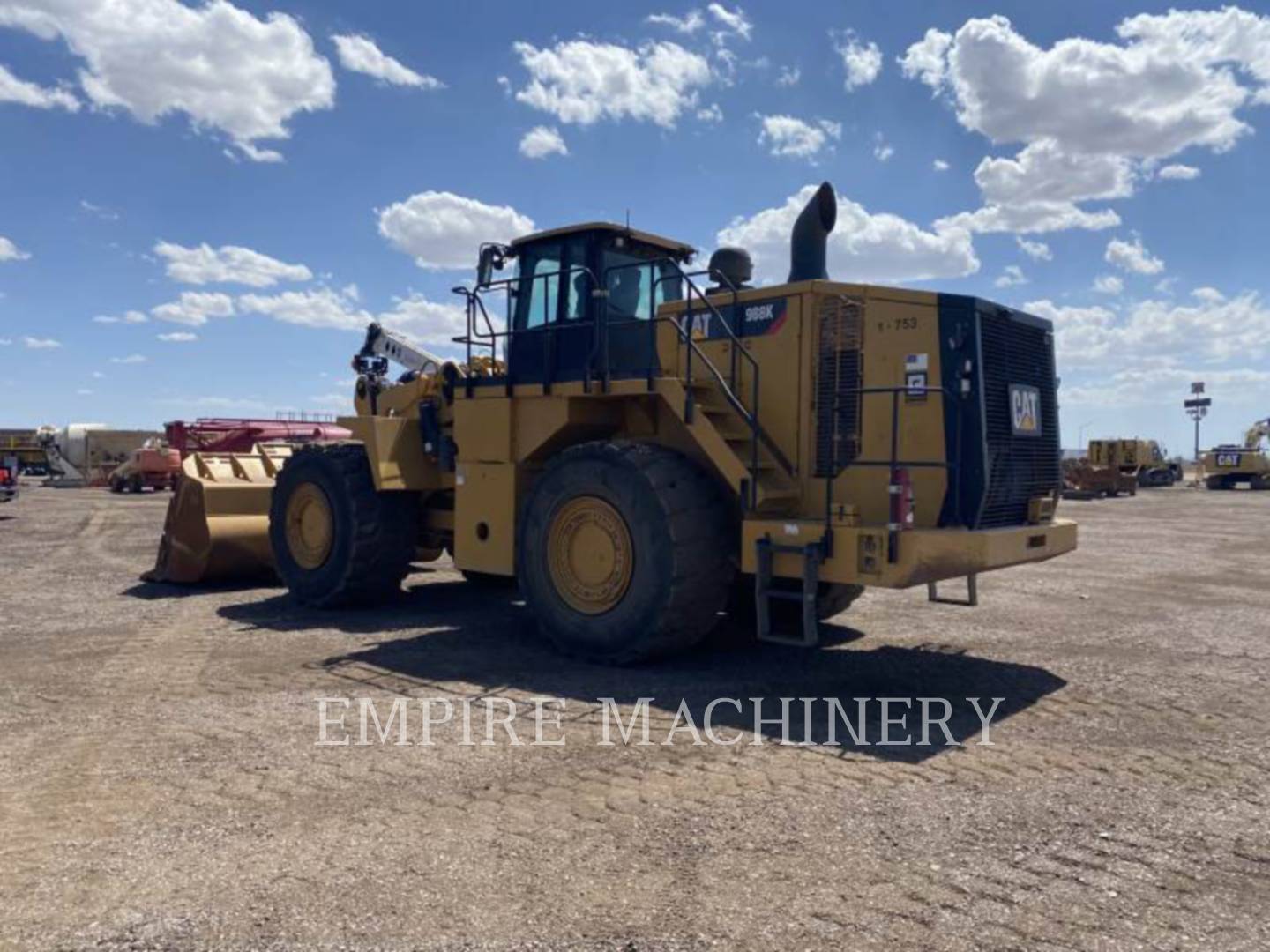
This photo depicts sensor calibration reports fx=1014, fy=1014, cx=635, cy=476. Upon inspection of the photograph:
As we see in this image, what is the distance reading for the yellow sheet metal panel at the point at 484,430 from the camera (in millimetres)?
8688

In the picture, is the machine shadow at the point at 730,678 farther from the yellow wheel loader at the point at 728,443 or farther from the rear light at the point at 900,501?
the rear light at the point at 900,501

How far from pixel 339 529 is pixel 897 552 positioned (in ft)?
18.5

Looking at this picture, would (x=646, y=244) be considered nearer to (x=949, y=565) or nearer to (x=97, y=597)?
(x=949, y=565)

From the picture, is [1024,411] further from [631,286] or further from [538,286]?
[538,286]

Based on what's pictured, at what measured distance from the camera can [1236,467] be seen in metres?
50.5

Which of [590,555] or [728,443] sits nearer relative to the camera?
[728,443]

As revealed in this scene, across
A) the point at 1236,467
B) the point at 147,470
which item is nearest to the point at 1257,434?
the point at 1236,467

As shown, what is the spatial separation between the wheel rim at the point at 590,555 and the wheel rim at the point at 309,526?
3.11m

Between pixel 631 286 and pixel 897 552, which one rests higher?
pixel 631 286

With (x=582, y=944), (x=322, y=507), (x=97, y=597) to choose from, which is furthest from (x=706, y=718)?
(x=97, y=597)

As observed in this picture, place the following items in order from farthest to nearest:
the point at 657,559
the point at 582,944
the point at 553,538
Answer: the point at 553,538 < the point at 657,559 < the point at 582,944

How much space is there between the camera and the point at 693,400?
7312mm

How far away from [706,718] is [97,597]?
7.60m

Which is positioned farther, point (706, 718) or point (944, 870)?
point (706, 718)
